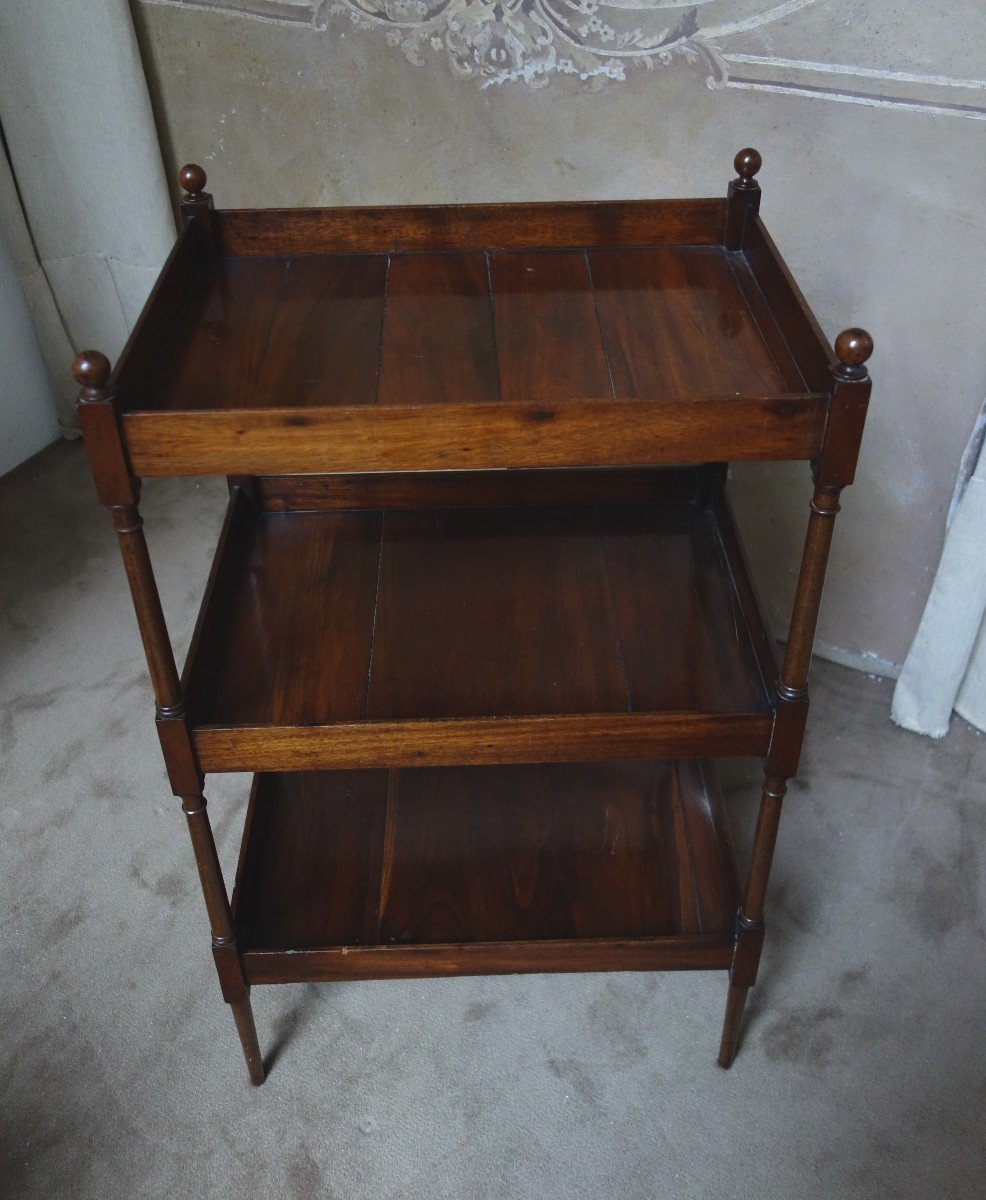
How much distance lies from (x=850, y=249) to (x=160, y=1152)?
5.61ft

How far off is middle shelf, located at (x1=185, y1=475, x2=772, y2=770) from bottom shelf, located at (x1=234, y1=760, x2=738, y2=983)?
339 mm

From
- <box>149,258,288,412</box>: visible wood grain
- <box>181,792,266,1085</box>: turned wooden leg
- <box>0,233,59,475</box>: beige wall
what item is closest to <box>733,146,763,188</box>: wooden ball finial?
<box>149,258,288,412</box>: visible wood grain

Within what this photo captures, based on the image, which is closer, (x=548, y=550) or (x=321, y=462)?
(x=321, y=462)

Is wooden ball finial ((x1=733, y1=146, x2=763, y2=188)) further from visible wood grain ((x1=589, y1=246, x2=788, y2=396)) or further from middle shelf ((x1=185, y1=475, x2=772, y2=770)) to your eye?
middle shelf ((x1=185, y1=475, x2=772, y2=770))

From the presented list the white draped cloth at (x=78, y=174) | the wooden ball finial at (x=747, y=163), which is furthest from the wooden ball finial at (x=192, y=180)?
the white draped cloth at (x=78, y=174)

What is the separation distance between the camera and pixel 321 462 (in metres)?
1.11

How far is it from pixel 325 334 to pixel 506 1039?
41.4 inches

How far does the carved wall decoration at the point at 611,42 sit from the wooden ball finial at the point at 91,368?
3.86 ft

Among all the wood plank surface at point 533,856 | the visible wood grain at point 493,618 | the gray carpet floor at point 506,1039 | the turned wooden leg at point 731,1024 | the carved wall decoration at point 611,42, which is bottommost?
the gray carpet floor at point 506,1039

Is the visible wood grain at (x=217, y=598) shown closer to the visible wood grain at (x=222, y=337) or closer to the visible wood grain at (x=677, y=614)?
the visible wood grain at (x=222, y=337)

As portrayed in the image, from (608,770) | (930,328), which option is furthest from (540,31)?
(608,770)

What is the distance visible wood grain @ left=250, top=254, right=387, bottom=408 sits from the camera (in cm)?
119

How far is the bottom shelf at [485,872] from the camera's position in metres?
1.51

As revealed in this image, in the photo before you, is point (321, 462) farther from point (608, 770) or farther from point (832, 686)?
point (832, 686)
